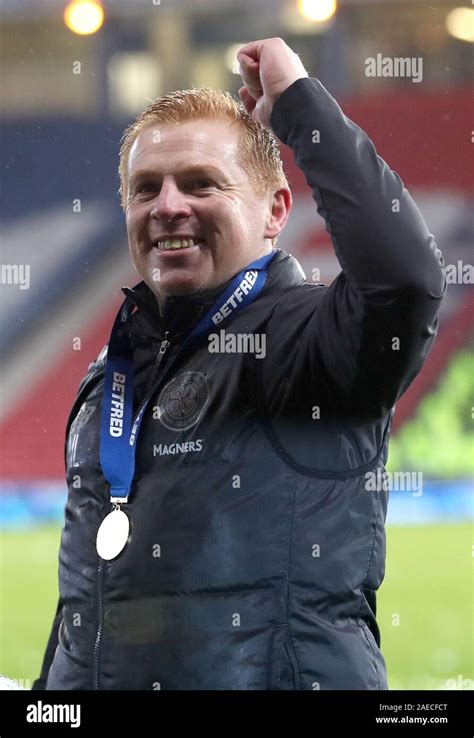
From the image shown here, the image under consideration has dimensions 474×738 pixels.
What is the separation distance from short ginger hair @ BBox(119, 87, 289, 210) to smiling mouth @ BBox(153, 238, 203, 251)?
0.36ft

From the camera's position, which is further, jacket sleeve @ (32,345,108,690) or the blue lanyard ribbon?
jacket sleeve @ (32,345,108,690)

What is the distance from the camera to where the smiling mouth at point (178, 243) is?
1116mm

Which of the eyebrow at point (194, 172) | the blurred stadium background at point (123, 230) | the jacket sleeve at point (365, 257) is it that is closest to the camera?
the jacket sleeve at point (365, 257)

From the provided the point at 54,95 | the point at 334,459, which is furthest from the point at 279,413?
the point at 54,95

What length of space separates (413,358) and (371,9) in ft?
14.8

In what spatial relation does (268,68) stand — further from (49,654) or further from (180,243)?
(49,654)

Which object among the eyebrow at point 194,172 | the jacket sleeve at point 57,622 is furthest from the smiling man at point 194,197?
the jacket sleeve at point 57,622

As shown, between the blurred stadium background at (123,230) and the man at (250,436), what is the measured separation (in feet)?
8.11

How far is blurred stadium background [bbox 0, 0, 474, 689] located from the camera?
15.3ft

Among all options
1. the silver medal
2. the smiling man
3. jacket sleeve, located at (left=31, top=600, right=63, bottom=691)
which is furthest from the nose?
jacket sleeve, located at (left=31, top=600, right=63, bottom=691)

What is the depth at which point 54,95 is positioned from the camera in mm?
5477

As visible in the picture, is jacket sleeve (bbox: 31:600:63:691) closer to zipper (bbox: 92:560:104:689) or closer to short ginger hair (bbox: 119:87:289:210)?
zipper (bbox: 92:560:104:689)

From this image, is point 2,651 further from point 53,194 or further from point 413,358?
point 53,194

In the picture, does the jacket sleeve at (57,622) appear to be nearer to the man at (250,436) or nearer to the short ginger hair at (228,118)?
the man at (250,436)
